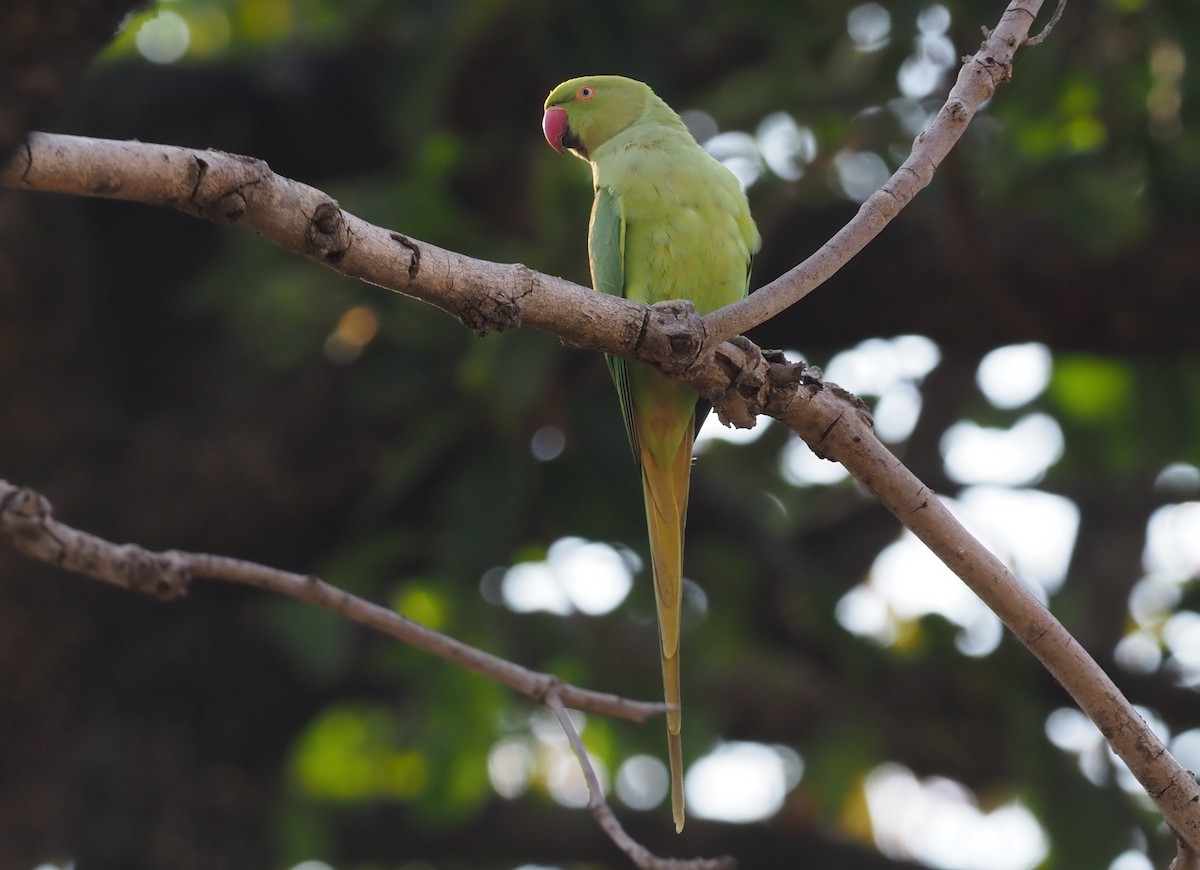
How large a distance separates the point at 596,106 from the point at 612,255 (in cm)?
82

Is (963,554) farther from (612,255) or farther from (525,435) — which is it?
(525,435)

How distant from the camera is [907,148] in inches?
213

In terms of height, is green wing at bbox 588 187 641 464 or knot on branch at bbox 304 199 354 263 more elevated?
green wing at bbox 588 187 641 464

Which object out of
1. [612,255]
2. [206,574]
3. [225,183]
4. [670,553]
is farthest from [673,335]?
[612,255]

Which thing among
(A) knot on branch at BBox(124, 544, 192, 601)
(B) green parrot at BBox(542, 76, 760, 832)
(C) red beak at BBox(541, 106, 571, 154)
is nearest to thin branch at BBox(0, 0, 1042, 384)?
(A) knot on branch at BBox(124, 544, 192, 601)

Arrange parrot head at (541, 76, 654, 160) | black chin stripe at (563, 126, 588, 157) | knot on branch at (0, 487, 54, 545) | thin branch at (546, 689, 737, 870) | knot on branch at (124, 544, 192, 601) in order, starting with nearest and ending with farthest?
1. thin branch at (546, 689, 737, 870)
2. knot on branch at (0, 487, 54, 545)
3. knot on branch at (124, 544, 192, 601)
4. parrot head at (541, 76, 654, 160)
5. black chin stripe at (563, 126, 588, 157)

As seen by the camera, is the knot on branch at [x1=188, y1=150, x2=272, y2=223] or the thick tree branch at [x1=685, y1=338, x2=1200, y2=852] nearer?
the knot on branch at [x1=188, y1=150, x2=272, y2=223]

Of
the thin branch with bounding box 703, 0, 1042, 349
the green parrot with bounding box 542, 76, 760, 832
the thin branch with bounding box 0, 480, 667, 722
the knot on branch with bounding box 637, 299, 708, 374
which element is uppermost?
the green parrot with bounding box 542, 76, 760, 832

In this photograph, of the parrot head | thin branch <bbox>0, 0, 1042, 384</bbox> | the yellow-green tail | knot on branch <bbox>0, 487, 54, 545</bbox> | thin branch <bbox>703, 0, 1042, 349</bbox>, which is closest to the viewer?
thin branch <bbox>0, 0, 1042, 384</bbox>

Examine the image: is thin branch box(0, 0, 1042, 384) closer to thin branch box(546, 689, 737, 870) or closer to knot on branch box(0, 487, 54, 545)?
thin branch box(546, 689, 737, 870)

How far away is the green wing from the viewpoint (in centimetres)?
350

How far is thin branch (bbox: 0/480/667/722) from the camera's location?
2547mm

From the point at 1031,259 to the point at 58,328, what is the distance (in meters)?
4.19

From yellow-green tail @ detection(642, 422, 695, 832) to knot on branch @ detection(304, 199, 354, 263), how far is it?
1.41 metres
